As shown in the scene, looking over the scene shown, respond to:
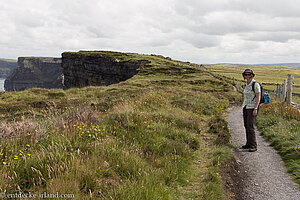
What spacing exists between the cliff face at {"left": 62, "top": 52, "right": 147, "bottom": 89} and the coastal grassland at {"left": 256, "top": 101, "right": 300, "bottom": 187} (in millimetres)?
43819

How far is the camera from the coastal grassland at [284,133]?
5.85 m

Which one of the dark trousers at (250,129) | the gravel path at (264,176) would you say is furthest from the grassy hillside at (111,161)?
the dark trousers at (250,129)

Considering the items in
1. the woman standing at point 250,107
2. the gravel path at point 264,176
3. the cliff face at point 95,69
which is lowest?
the gravel path at point 264,176

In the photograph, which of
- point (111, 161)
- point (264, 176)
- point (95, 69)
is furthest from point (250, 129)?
point (95, 69)

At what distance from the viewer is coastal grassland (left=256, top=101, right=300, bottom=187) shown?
5.85 metres

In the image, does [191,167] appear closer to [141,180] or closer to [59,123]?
[141,180]

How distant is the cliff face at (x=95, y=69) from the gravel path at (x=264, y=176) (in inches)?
1858

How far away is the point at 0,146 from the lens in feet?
13.6

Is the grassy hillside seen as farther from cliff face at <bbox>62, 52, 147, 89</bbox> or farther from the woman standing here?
cliff face at <bbox>62, 52, 147, 89</bbox>

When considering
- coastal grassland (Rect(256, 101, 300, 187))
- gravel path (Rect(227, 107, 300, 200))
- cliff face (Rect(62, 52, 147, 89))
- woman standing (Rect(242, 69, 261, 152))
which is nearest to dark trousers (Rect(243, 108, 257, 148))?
woman standing (Rect(242, 69, 261, 152))

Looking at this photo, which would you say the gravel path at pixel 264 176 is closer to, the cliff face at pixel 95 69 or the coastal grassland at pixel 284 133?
the coastal grassland at pixel 284 133

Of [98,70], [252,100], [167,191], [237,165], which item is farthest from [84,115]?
[98,70]

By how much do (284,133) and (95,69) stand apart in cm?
6792

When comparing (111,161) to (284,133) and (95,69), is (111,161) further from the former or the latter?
(95,69)
